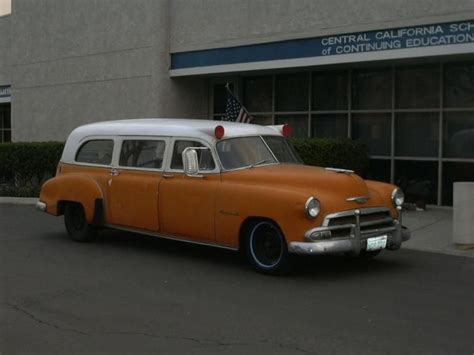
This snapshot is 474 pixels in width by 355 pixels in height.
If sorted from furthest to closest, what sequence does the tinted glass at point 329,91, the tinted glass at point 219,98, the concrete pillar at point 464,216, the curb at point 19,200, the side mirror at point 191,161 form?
the tinted glass at point 219,98, the curb at point 19,200, the tinted glass at point 329,91, the concrete pillar at point 464,216, the side mirror at point 191,161

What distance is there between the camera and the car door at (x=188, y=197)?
8.07m

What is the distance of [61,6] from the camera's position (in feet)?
64.4

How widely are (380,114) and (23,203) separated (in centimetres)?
883

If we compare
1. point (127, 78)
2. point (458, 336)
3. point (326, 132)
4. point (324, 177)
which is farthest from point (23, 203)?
point (458, 336)

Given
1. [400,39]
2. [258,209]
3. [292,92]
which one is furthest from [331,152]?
[258,209]

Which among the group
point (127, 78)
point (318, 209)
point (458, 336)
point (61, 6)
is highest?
point (61, 6)

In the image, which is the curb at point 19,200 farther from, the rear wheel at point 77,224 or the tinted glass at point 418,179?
the tinted glass at point 418,179

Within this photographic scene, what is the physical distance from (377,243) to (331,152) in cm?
594

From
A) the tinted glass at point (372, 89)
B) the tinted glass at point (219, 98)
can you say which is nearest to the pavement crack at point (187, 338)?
the tinted glass at point (372, 89)

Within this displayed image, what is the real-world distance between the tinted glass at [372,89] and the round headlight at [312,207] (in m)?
7.67

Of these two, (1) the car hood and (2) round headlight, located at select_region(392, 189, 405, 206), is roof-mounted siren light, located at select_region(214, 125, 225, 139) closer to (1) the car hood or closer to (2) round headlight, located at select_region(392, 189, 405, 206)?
(1) the car hood

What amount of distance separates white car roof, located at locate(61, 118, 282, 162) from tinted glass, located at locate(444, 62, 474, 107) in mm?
5557

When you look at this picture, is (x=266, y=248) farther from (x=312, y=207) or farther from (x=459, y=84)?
(x=459, y=84)

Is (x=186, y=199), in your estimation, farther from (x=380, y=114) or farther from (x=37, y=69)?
(x=37, y=69)
